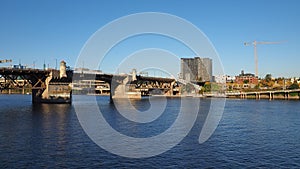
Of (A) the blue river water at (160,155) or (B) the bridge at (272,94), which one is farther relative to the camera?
(B) the bridge at (272,94)

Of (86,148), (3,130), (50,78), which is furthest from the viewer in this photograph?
(50,78)

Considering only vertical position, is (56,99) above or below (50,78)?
below

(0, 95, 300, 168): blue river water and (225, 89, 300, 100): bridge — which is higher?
(225, 89, 300, 100): bridge

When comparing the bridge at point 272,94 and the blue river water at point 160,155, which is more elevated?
the bridge at point 272,94

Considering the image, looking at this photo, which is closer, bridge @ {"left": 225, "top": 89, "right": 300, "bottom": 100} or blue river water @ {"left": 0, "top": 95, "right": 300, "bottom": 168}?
blue river water @ {"left": 0, "top": 95, "right": 300, "bottom": 168}

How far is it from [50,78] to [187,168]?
291ft

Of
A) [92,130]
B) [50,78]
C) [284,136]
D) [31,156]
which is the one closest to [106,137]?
[92,130]

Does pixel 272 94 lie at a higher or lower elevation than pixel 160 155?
higher

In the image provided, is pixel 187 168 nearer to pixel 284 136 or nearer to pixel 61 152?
pixel 61 152

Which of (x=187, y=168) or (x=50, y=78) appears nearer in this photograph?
(x=187, y=168)

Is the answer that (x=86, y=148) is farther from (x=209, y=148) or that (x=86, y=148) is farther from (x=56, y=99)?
(x=56, y=99)

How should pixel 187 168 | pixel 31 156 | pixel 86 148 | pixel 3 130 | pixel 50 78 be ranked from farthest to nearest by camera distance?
pixel 50 78
pixel 3 130
pixel 86 148
pixel 31 156
pixel 187 168

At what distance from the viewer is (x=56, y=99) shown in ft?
362

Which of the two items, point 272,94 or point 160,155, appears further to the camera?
point 272,94
